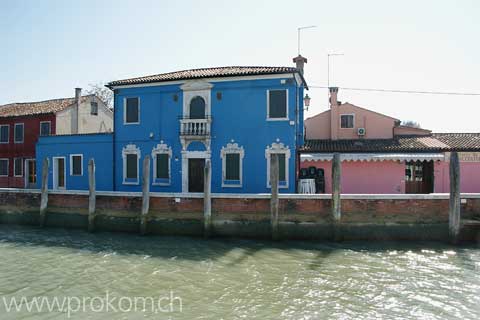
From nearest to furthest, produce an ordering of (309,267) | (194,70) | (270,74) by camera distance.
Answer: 1. (309,267)
2. (270,74)
3. (194,70)

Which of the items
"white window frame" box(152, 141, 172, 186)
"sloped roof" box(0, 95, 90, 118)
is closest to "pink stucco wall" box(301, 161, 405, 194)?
"white window frame" box(152, 141, 172, 186)

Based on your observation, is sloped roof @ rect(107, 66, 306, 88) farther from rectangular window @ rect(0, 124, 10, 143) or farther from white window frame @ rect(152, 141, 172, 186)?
rectangular window @ rect(0, 124, 10, 143)

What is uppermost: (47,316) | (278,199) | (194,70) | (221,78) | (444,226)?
(194,70)

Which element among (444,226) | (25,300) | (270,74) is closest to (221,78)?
(270,74)

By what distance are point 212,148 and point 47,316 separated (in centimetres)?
1022

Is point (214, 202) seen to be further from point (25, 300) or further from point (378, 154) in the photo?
point (378, 154)

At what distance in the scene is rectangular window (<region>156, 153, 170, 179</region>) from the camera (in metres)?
16.3

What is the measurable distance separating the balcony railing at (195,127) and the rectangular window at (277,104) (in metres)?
2.69

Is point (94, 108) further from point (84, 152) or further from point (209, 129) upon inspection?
point (209, 129)

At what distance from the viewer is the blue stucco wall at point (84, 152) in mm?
17344

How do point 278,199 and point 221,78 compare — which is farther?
point 221,78

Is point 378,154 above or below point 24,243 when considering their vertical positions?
above

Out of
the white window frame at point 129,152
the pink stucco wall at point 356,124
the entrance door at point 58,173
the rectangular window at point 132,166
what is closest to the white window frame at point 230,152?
the white window frame at point 129,152

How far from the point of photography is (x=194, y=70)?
1844cm
